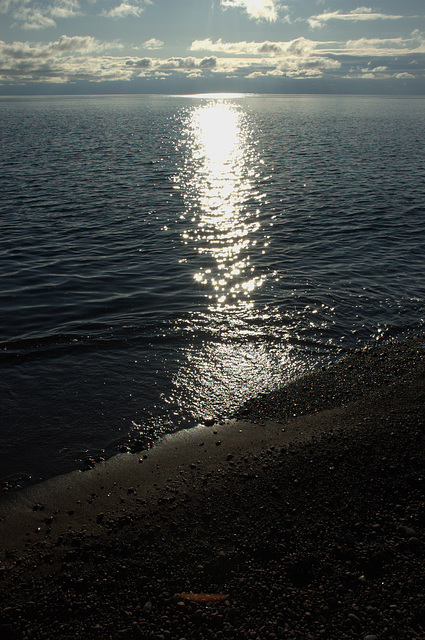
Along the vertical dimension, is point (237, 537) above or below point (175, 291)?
below

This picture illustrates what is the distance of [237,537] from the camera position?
22.1 feet

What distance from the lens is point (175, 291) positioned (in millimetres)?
17250

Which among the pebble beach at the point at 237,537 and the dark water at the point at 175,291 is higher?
the dark water at the point at 175,291

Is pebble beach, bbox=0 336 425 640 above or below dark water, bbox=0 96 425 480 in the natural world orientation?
below

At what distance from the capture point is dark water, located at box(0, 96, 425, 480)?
421 inches

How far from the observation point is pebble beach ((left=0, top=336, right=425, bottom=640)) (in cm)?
560

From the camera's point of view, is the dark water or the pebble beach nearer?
the pebble beach

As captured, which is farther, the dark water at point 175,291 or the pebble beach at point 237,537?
the dark water at point 175,291

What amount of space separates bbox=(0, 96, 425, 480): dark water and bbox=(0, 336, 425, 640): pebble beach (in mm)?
1308

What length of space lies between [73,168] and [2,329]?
105ft

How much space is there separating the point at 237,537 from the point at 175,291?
37.8ft

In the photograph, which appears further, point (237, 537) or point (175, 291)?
point (175, 291)

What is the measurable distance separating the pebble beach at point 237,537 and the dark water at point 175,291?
51.5 inches

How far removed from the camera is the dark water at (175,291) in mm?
10695
